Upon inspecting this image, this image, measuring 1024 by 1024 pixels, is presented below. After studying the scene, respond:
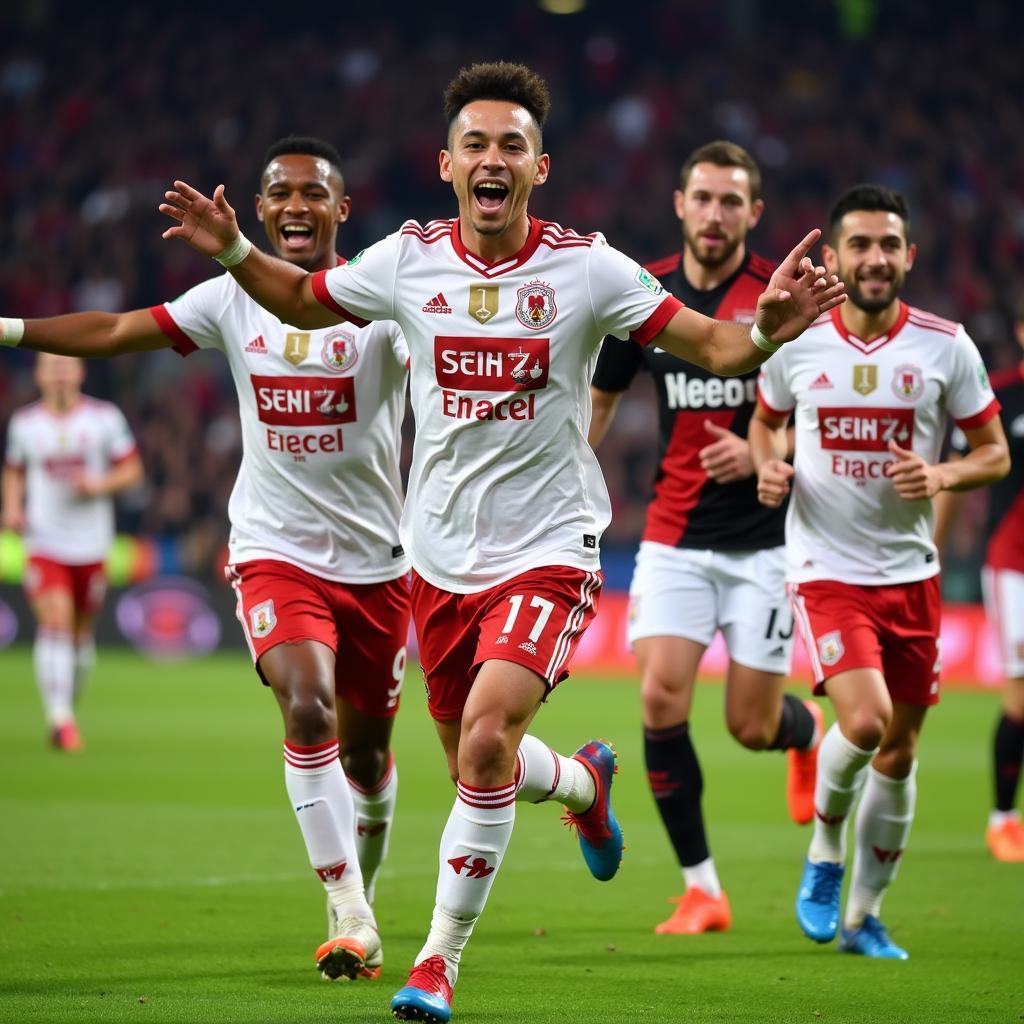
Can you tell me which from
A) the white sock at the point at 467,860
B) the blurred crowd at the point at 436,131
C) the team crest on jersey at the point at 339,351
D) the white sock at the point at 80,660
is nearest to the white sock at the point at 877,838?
the white sock at the point at 467,860

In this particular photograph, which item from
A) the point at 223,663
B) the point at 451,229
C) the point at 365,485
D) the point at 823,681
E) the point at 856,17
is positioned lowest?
the point at 223,663

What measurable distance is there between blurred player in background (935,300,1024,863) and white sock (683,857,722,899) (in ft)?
8.16

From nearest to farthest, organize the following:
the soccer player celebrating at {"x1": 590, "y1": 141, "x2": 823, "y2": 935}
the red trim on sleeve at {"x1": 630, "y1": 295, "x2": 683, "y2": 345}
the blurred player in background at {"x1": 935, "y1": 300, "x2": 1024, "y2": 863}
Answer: the red trim on sleeve at {"x1": 630, "y1": 295, "x2": 683, "y2": 345} < the soccer player celebrating at {"x1": 590, "y1": 141, "x2": 823, "y2": 935} < the blurred player in background at {"x1": 935, "y1": 300, "x2": 1024, "y2": 863}

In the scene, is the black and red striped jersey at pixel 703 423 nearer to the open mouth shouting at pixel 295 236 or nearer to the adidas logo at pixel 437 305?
the open mouth shouting at pixel 295 236

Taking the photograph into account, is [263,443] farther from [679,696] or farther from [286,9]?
[286,9]

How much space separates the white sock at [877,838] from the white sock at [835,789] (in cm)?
9

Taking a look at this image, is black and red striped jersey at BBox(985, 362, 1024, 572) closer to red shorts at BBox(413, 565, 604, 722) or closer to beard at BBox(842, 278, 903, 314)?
beard at BBox(842, 278, 903, 314)

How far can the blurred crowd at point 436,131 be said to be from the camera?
2394 centimetres

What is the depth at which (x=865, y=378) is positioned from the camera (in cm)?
687

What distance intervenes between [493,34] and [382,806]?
24.1m

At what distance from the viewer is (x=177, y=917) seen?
7.04 meters

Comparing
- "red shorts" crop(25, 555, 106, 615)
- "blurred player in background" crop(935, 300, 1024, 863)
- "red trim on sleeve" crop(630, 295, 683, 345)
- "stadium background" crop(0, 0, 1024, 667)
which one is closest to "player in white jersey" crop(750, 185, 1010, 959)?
"red trim on sleeve" crop(630, 295, 683, 345)

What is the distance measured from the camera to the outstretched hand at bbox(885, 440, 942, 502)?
21.1ft

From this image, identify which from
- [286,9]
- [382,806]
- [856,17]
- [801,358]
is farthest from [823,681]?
[286,9]
